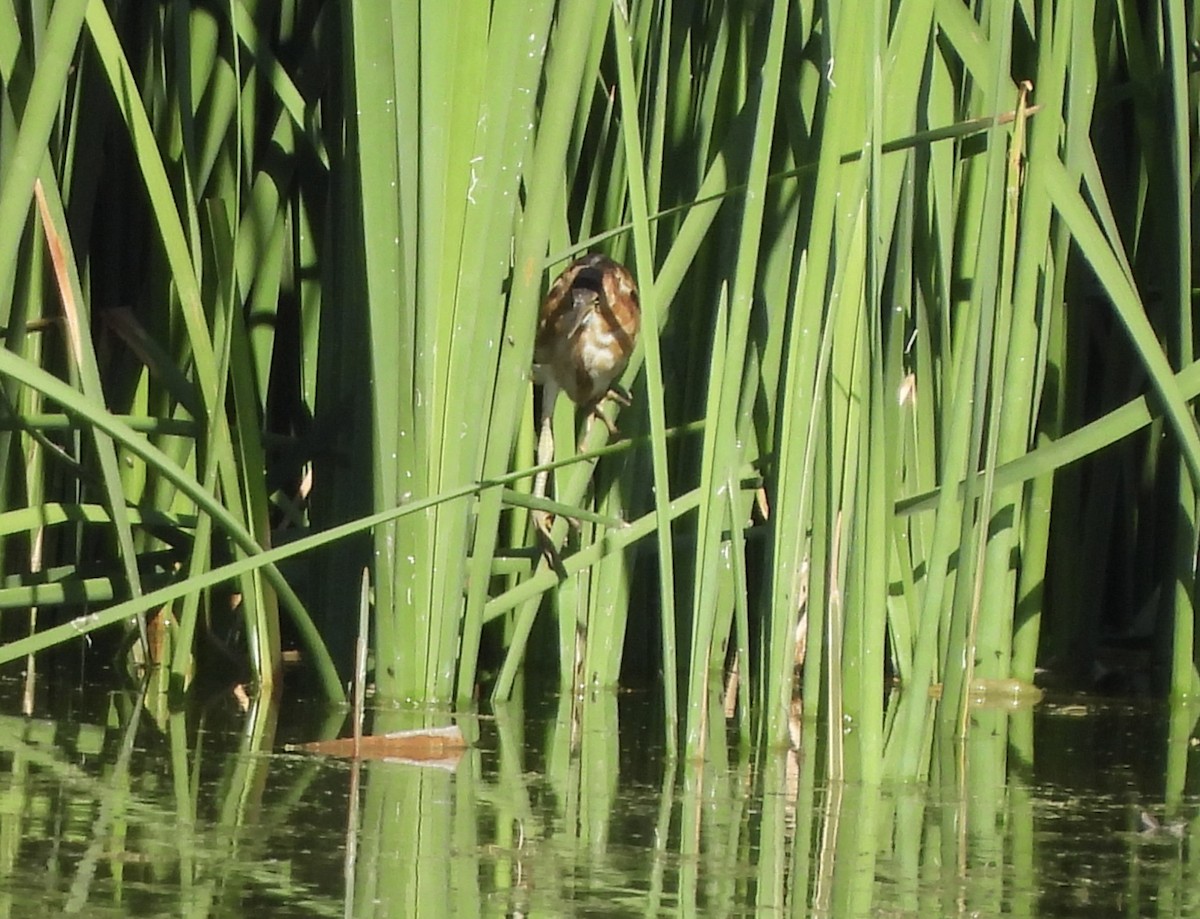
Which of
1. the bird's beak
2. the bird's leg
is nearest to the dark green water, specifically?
the bird's leg

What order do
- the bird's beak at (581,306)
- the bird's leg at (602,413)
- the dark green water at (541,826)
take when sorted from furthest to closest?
the bird's beak at (581,306)
the bird's leg at (602,413)
the dark green water at (541,826)

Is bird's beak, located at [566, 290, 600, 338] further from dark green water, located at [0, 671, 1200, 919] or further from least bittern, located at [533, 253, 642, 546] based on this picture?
dark green water, located at [0, 671, 1200, 919]

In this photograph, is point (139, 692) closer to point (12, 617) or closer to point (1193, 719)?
point (12, 617)

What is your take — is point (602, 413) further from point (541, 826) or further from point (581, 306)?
point (541, 826)

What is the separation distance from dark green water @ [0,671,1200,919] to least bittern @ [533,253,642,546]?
114 centimetres

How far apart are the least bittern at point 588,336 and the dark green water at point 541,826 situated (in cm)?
114

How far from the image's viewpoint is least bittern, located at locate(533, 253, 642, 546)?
3.71 meters

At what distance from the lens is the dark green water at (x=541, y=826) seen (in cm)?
169

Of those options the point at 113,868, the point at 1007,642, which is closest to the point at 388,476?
the point at 113,868

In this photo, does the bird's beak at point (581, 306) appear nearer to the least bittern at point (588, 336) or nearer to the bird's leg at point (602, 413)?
the least bittern at point (588, 336)

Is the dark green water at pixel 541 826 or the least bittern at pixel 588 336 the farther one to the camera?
the least bittern at pixel 588 336

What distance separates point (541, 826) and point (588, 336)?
1.95 m

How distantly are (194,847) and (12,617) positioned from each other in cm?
141

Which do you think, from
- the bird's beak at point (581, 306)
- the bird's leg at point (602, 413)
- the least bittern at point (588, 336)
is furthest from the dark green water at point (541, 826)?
the bird's beak at point (581, 306)
